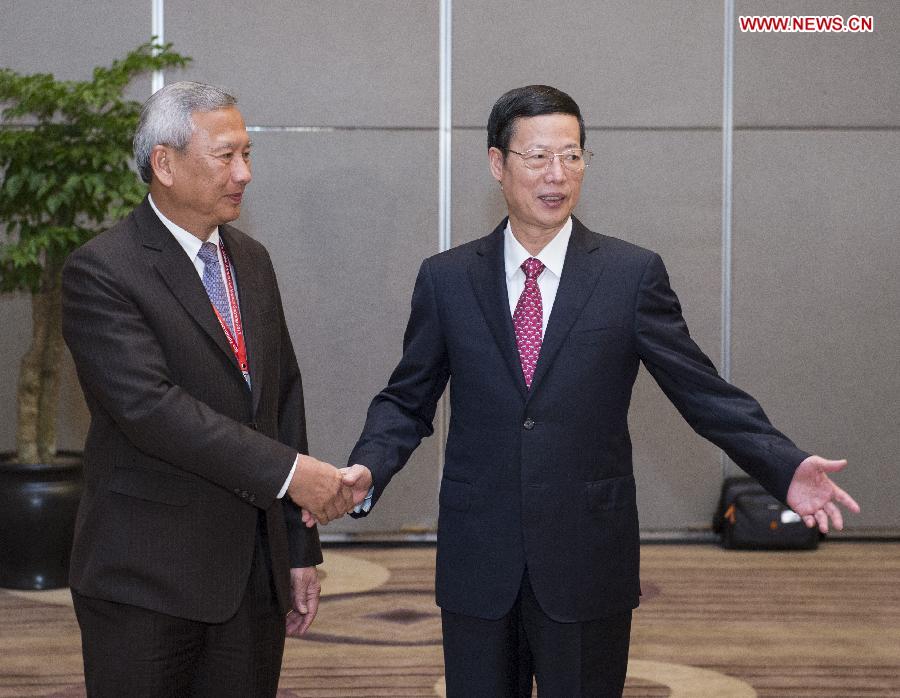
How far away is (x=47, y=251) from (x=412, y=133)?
5.91 ft

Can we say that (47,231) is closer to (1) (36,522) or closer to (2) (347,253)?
(1) (36,522)

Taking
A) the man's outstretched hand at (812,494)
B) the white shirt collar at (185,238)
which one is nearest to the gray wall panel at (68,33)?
the white shirt collar at (185,238)

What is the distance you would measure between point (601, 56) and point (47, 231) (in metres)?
2.66

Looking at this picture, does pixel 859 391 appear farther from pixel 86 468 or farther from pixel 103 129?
pixel 86 468

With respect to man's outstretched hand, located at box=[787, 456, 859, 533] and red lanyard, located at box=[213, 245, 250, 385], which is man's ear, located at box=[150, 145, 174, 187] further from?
man's outstretched hand, located at box=[787, 456, 859, 533]

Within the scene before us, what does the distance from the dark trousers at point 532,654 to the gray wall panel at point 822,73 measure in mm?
4040

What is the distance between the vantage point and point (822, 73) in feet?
18.6

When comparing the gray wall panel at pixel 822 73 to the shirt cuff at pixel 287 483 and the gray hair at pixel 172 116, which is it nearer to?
the gray hair at pixel 172 116

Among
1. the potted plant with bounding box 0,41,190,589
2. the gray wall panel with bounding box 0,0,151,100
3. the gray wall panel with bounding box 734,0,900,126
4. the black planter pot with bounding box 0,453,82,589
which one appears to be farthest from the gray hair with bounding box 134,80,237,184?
the gray wall panel with bounding box 734,0,900,126

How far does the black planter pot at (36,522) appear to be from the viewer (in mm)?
4762

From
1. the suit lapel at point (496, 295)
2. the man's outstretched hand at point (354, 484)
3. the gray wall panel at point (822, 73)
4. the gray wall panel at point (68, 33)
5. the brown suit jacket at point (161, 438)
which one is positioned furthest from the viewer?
the gray wall panel at point (822, 73)

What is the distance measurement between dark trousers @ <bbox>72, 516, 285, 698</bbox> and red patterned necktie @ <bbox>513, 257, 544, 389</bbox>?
1.94ft

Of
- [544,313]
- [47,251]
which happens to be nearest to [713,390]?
[544,313]

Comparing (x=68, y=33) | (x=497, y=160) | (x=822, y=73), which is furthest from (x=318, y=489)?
(x=822, y=73)
